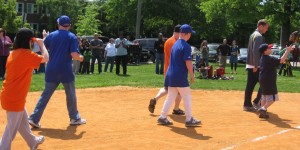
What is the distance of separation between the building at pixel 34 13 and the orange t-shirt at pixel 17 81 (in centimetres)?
7047

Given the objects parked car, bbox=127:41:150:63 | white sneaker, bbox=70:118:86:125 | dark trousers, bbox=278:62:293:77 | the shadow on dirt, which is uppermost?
parked car, bbox=127:41:150:63

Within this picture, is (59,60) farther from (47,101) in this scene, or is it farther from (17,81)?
(17,81)

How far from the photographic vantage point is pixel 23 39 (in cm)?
616

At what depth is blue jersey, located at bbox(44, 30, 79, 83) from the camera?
309 inches

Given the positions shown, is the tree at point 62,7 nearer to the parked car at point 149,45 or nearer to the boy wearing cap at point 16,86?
the parked car at point 149,45

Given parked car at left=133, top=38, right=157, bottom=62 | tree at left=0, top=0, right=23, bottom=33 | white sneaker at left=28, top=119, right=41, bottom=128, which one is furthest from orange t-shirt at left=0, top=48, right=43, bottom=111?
tree at left=0, top=0, right=23, bottom=33

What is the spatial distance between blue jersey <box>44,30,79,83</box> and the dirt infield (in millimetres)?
924

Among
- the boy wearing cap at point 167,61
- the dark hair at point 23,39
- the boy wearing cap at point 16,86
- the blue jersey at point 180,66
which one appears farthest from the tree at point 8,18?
the boy wearing cap at point 16,86

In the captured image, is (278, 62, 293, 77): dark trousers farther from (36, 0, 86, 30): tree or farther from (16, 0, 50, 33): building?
(16, 0, 50, 33): building

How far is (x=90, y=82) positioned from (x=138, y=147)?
9269 mm

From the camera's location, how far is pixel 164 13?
51656mm

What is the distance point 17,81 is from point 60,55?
1946mm

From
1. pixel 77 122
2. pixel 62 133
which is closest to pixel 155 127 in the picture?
pixel 77 122

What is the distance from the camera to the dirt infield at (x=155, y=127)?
6.98 metres
